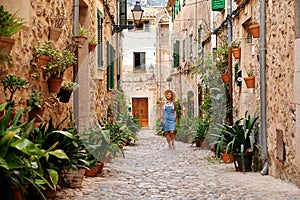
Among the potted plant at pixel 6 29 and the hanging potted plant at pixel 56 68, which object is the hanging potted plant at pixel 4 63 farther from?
the hanging potted plant at pixel 56 68

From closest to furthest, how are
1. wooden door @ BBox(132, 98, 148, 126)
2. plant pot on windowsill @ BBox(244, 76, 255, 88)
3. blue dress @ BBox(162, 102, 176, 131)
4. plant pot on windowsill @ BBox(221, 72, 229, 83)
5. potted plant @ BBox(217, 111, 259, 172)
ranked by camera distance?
potted plant @ BBox(217, 111, 259, 172), plant pot on windowsill @ BBox(244, 76, 255, 88), plant pot on windowsill @ BBox(221, 72, 229, 83), blue dress @ BBox(162, 102, 176, 131), wooden door @ BBox(132, 98, 148, 126)

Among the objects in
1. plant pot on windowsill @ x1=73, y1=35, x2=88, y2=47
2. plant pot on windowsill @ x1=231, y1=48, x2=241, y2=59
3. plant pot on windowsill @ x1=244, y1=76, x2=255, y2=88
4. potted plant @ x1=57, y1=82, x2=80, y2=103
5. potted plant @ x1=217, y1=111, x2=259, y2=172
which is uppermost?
plant pot on windowsill @ x1=73, y1=35, x2=88, y2=47

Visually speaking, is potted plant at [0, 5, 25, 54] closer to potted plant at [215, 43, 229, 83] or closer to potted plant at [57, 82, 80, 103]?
potted plant at [57, 82, 80, 103]

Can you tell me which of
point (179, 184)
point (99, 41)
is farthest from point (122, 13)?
point (179, 184)

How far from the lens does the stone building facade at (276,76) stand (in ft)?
18.7

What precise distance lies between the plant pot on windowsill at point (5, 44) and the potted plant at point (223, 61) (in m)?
6.44

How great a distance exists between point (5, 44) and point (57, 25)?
2.42 m

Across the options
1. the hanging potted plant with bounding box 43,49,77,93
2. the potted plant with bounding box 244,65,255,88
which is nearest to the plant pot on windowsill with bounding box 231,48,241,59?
the potted plant with bounding box 244,65,255,88

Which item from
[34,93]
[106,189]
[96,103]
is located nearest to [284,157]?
[106,189]

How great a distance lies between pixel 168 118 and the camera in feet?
39.2

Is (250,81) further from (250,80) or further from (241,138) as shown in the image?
(241,138)

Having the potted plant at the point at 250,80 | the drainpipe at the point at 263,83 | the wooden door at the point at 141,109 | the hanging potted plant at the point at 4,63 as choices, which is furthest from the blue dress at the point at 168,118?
the wooden door at the point at 141,109

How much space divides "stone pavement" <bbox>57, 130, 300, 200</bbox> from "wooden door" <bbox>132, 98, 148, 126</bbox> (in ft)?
55.2

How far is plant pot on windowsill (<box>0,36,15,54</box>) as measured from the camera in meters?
4.54
